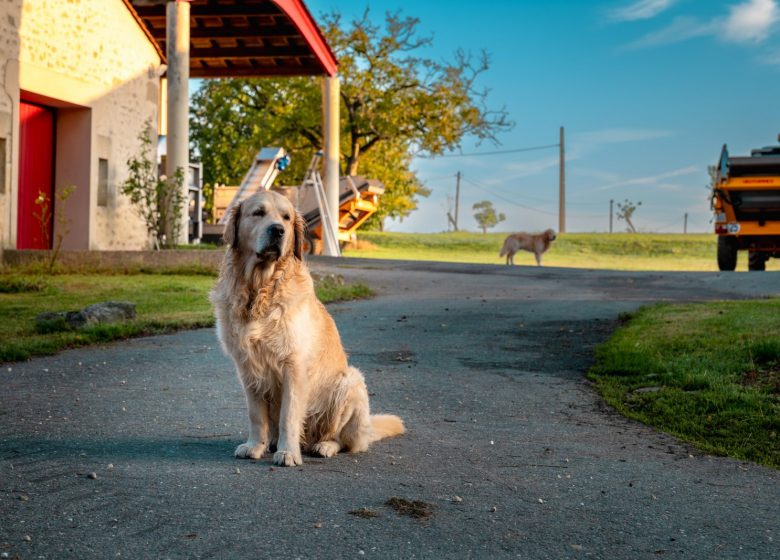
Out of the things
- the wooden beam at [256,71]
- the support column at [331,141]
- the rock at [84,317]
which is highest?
the wooden beam at [256,71]

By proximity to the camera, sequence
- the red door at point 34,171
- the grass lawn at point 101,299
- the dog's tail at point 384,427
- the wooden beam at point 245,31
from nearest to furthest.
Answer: the dog's tail at point 384,427 → the grass lawn at point 101,299 → the red door at point 34,171 → the wooden beam at point 245,31

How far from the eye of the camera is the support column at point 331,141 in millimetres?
27391

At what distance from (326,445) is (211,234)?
24134 mm

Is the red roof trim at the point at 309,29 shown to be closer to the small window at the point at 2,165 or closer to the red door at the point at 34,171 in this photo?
the red door at the point at 34,171

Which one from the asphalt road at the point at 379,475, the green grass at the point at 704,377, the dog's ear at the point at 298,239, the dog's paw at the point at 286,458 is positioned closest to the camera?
the asphalt road at the point at 379,475

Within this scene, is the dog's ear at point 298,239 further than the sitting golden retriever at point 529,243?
No

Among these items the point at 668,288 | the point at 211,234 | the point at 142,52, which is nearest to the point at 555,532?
the point at 668,288

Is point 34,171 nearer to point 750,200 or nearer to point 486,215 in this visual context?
point 750,200

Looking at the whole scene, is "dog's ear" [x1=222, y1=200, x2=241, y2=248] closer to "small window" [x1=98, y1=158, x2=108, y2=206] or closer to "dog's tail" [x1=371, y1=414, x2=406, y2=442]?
"dog's tail" [x1=371, y1=414, x2=406, y2=442]

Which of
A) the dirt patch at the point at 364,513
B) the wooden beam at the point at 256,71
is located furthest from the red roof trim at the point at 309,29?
the dirt patch at the point at 364,513

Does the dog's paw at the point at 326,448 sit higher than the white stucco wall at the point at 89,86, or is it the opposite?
the white stucco wall at the point at 89,86

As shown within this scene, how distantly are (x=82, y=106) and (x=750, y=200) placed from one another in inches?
611

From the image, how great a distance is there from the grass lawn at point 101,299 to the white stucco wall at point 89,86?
3.15m

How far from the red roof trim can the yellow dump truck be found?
1101 centimetres
